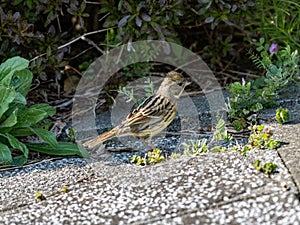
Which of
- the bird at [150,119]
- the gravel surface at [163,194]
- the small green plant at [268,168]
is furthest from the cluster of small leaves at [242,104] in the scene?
the small green plant at [268,168]

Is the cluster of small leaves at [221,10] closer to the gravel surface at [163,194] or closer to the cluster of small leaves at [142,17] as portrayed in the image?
the cluster of small leaves at [142,17]

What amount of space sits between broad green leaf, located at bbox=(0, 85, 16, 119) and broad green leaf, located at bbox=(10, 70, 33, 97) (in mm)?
311

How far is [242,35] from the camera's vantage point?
5.93 m

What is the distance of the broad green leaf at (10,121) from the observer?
158 inches

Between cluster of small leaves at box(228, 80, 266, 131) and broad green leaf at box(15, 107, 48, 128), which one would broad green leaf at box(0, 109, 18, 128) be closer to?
broad green leaf at box(15, 107, 48, 128)

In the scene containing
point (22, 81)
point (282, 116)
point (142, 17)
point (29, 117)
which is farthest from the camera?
point (142, 17)

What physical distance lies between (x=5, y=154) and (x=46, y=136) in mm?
323

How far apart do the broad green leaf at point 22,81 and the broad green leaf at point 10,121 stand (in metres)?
0.33

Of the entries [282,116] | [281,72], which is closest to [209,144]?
[282,116]

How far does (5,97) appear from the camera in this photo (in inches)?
160

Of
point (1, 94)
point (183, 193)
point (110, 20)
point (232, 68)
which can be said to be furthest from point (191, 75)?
point (183, 193)

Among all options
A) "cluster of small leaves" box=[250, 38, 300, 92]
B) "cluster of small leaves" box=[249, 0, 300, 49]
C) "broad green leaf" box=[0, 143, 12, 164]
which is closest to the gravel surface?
"broad green leaf" box=[0, 143, 12, 164]

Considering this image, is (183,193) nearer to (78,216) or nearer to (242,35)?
(78,216)

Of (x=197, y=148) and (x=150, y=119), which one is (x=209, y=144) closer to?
(x=197, y=148)
